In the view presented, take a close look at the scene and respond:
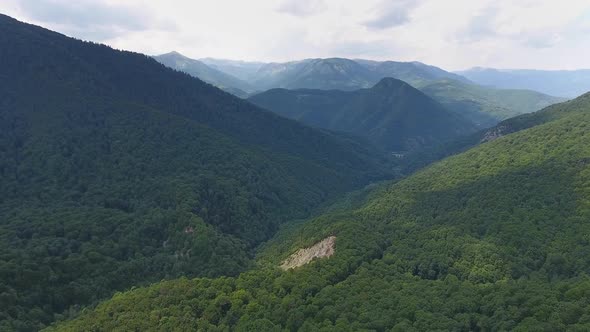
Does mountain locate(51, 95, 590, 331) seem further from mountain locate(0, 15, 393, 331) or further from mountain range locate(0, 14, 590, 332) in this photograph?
mountain locate(0, 15, 393, 331)

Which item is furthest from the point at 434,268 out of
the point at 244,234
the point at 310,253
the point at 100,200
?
the point at 100,200

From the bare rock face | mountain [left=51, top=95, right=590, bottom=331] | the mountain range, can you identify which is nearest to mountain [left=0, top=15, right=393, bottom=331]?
the mountain range

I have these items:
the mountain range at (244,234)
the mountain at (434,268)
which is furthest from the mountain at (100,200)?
the mountain at (434,268)

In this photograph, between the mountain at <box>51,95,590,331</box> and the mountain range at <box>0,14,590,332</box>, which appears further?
the mountain range at <box>0,14,590,332</box>

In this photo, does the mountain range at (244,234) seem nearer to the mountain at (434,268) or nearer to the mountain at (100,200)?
the mountain at (434,268)

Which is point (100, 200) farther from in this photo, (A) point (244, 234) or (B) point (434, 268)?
(B) point (434, 268)

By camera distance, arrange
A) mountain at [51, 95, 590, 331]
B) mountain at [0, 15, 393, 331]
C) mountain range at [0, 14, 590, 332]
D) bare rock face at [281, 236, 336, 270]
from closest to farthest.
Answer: mountain at [51, 95, 590, 331]
mountain range at [0, 14, 590, 332]
mountain at [0, 15, 393, 331]
bare rock face at [281, 236, 336, 270]
